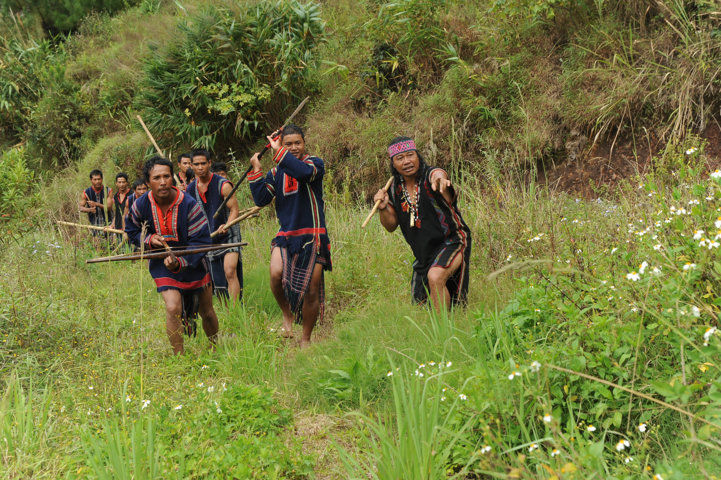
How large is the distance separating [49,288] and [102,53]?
1365cm

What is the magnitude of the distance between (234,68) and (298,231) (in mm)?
7261

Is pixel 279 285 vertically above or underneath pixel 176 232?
underneath

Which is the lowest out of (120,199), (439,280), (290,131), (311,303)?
(311,303)

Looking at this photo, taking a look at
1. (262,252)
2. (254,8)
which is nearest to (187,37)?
(254,8)

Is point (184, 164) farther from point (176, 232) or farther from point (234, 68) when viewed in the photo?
point (234, 68)

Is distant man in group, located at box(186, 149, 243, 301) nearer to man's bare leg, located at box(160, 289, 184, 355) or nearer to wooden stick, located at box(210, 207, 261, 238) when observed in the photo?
wooden stick, located at box(210, 207, 261, 238)

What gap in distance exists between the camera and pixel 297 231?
227 inches

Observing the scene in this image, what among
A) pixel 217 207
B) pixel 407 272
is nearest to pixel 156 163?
pixel 217 207

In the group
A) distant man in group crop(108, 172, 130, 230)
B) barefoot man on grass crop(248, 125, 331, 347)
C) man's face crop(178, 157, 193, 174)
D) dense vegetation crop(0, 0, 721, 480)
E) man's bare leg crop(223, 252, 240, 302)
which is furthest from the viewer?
distant man in group crop(108, 172, 130, 230)

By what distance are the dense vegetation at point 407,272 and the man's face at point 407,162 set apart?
1.14 meters

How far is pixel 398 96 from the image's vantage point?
10.5 meters

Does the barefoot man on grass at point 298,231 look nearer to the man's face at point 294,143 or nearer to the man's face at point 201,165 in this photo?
the man's face at point 294,143

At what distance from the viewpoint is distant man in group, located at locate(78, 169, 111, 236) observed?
35.4 ft

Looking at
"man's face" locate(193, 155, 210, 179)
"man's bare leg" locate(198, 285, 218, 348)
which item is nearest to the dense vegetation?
"man's bare leg" locate(198, 285, 218, 348)
